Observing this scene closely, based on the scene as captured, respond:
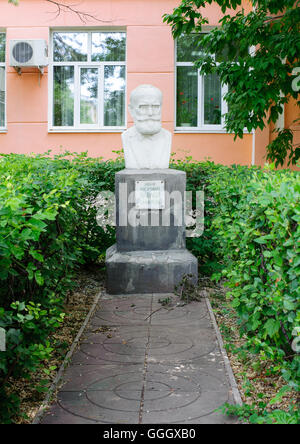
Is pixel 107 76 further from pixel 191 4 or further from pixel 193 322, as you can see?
pixel 193 322

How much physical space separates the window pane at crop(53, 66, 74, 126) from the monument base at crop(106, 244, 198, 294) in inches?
242

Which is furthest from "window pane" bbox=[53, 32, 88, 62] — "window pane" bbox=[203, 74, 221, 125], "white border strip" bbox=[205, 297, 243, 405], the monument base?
"white border strip" bbox=[205, 297, 243, 405]

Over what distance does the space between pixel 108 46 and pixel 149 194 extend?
6.17 m

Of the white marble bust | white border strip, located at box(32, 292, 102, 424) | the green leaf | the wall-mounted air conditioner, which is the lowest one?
white border strip, located at box(32, 292, 102, 424)

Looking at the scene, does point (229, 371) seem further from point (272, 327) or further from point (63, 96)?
point (63, 96)

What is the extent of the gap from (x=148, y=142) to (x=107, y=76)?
17.5 ft

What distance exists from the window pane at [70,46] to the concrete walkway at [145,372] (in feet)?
24.8

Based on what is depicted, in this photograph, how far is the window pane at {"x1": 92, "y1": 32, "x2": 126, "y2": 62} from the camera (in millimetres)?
10680

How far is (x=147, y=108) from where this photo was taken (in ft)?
19.8

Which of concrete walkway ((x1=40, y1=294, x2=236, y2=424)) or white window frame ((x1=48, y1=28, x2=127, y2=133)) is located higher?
white window frame ((x1=48, y1=28, x2=127, y2=133))

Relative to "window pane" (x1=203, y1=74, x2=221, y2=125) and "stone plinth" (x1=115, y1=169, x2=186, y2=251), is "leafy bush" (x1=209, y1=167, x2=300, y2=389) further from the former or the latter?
"window pane" (x1=203, y1=74, x2=221, y2=125)

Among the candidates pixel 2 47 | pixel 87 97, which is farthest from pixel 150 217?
pixel 2 47

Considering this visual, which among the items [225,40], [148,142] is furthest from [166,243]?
[225,40]

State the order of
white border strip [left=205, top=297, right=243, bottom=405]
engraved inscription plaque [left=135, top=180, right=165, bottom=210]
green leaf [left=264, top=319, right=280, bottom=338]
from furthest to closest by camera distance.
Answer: engraved inscription plaque [left=135, top=180, right=165, bottom=210], white border strip [left=205, top=297, right=243, bottom=405], green leaf [left=264, top=319, right=280, bottom=338]
